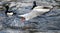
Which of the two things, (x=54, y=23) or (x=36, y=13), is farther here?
(x=36, y=13)

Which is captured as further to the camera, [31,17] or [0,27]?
[31,17]

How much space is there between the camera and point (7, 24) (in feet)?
6.53

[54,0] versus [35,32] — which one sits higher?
[54,0]

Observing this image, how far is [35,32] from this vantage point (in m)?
1.72

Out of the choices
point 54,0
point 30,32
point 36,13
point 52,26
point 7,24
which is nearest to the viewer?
point 30,32

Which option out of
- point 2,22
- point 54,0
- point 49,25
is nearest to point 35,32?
point 49,25

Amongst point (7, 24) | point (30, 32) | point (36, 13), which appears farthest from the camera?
point (36, 13)

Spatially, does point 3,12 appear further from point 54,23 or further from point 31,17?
point 54,23

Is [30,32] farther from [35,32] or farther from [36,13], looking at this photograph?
[36,13]

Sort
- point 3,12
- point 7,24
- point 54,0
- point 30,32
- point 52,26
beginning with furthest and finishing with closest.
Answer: point 54,0 < point 3,12 < point 7,24 < point 52,26 < point 30,32

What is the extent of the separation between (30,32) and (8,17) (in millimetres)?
646

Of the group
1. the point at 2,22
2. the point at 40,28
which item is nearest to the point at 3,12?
the point at 2,22

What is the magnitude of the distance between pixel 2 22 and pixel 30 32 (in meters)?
0.51

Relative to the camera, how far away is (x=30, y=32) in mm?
1714
